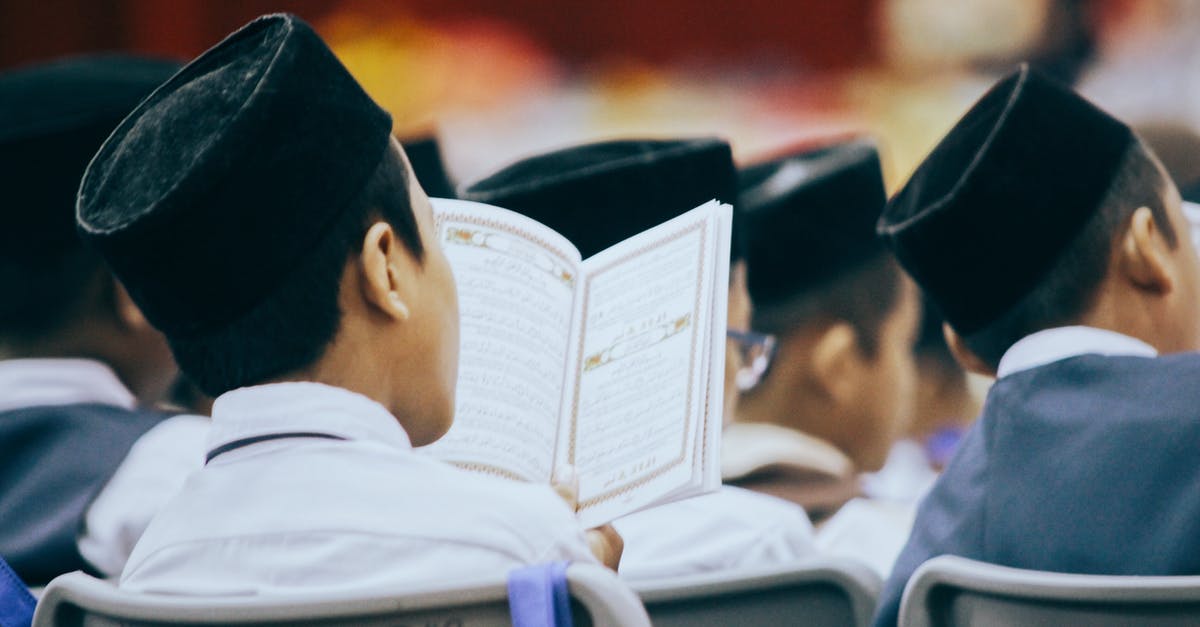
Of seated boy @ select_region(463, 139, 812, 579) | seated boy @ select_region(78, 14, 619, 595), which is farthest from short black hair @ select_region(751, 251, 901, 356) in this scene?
seated boy @ select_region(78, 14, 619, 595)

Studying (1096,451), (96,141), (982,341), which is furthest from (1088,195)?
(96,141)

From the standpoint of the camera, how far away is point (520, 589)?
0.81m

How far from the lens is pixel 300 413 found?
1010 millimetres

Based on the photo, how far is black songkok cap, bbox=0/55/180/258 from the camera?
1.82 m

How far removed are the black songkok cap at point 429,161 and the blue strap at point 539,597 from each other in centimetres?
150

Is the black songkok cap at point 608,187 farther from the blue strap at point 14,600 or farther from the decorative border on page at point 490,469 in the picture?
the blue strap at point 14,600

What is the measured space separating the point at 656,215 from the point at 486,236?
60 centimetres

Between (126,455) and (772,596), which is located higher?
(772,596)

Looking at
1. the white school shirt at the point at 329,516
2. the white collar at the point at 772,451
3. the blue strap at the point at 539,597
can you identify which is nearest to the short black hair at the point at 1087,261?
the white collar at the point at 772,451

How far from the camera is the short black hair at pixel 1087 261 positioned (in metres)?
1.46

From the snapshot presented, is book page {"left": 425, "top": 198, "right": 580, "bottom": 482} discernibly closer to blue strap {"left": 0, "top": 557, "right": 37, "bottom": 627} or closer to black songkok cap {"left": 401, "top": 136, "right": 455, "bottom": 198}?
blue strap {"left": 0, "top": 557, "right": 37, "bottom": 627}

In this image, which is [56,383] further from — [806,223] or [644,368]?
[806,223]

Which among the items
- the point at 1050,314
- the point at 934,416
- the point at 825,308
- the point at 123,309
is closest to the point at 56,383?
the point at 123,309

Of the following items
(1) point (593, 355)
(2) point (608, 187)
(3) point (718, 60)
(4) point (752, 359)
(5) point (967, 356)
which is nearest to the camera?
(1) point (593, 355)
